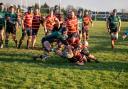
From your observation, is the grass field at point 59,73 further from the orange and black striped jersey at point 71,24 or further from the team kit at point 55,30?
the orange and black striped jersey at point 71,24

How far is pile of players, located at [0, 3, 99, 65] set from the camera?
46.0 ft

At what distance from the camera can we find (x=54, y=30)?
1764cm

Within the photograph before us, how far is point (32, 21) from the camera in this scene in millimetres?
18453

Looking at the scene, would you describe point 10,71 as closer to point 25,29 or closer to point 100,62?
point 100,62

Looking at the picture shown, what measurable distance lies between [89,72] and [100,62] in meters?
2.31

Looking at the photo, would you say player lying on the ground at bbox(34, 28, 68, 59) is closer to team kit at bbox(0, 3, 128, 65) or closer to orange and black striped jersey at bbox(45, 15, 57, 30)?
team kit at bbox(0, 3, 128, 65)

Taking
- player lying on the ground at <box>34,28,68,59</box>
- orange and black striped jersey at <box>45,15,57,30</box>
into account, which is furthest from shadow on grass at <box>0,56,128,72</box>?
orange and black striped jersey at <box>45,15,57,30</box>

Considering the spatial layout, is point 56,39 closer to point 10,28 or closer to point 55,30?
point 55,30

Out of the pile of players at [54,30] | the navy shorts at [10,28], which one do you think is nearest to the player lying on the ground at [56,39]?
the pile of players at [54,30]

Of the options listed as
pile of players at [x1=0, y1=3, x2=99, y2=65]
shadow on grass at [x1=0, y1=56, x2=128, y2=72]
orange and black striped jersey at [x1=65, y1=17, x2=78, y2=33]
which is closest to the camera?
shadow on grass at [x1=0, y1=56, x2=128, y2=72]

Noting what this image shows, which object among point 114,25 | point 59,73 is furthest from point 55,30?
point 59,73

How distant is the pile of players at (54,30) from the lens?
14016mm

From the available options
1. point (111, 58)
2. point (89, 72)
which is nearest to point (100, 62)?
point (111, 58)

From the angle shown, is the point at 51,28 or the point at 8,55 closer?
the point at 8,55
